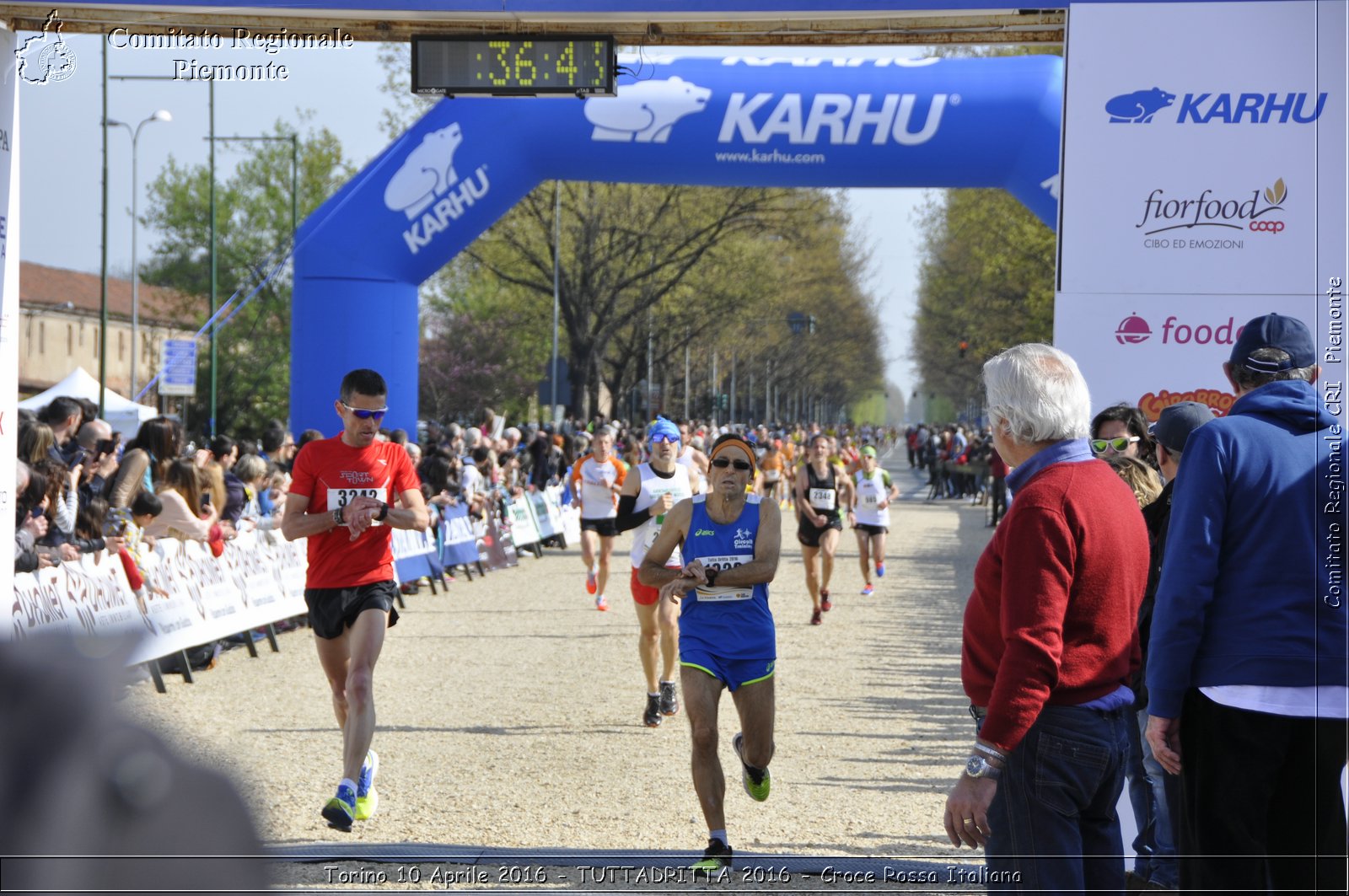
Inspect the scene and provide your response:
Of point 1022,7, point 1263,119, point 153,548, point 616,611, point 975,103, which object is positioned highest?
point 975,103

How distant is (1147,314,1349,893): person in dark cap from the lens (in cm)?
385

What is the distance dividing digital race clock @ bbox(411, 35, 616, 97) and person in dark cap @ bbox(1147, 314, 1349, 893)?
13.4ft

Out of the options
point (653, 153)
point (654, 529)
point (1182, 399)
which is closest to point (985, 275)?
point (653, 153)

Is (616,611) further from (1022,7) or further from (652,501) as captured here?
(1022,7)

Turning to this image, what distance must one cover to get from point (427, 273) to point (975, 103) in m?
4.64

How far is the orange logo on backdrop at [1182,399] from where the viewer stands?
238 inches

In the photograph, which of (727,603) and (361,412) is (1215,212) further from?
(361,412)

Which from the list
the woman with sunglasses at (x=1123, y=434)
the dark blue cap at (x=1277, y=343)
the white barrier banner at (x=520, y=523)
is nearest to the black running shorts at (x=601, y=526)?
the white barrier banner at (x=520, y=523)

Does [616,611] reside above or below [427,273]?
below

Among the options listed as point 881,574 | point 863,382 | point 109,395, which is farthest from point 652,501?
point 863,382

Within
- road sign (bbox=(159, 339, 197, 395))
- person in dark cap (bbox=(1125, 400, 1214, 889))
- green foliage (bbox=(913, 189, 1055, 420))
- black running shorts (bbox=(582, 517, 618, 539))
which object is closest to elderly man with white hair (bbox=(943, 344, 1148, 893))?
person in dark cap (bbox=(1125, 400, 1214, 889))

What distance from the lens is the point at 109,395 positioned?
34.7 m

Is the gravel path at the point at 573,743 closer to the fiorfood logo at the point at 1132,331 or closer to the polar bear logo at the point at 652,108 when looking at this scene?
the fiorfood logo at the point at 1132,331

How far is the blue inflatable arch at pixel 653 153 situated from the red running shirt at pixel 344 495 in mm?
4669
